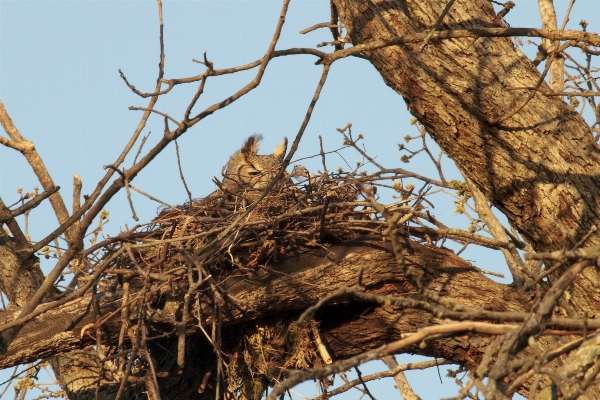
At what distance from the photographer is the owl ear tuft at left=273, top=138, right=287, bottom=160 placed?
604 cm

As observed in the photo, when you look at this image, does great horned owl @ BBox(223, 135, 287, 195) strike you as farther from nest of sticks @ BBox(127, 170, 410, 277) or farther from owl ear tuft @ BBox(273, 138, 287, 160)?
nest of sticks @ BBox(127, 170, 410, 277)

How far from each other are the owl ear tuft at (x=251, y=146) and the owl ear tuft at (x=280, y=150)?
6.4 inches

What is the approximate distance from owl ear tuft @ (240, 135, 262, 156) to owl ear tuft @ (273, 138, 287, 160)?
0.16 meters

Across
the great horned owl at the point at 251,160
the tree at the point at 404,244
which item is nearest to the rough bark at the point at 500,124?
the tree at the point at 404,244

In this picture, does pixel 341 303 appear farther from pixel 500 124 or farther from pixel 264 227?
pixel 500 124

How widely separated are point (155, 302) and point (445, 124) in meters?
1.63

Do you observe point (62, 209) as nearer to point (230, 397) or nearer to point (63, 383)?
point (63, 383)

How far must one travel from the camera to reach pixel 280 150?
20.2 ft

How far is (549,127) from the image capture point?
3.27m

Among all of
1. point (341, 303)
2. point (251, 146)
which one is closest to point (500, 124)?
point (341, 303)

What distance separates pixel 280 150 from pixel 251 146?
0.24 metres

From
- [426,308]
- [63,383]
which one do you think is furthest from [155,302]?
[426,308]

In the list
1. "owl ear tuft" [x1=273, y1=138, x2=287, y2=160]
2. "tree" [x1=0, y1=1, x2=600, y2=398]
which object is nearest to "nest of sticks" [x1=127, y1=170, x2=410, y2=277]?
"tree" [x1=0, y1=1, x2=600, y2=398]

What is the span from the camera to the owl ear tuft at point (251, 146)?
6094 mm
